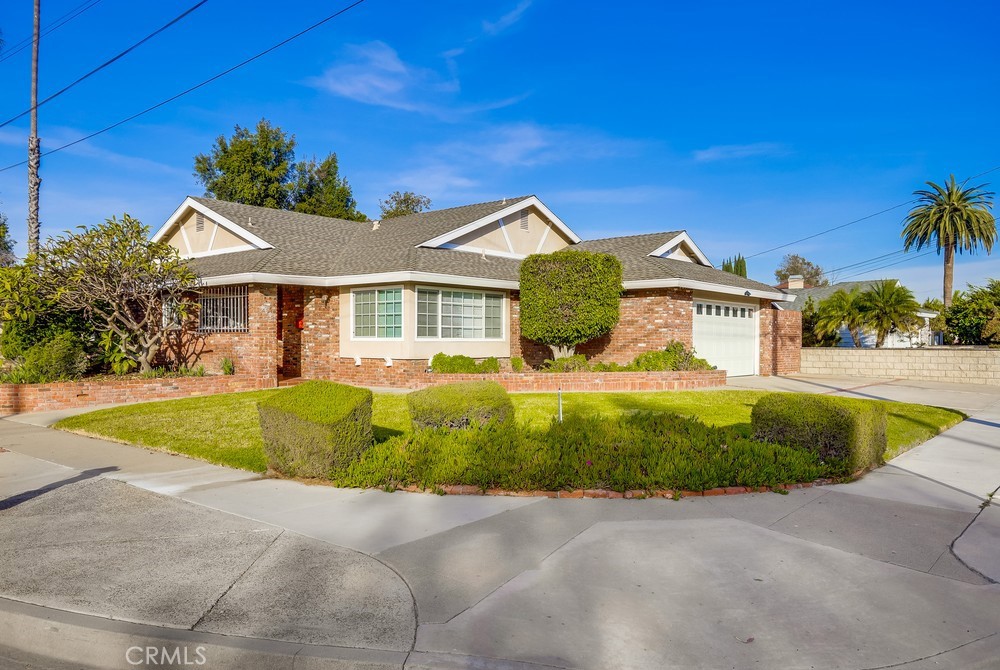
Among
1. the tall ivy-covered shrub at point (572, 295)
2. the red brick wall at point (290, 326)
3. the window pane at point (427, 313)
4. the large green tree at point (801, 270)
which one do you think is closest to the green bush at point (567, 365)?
the tall ivy-covered shrub at point (572, 295)

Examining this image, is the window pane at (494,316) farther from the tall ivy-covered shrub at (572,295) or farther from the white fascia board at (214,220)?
the white fascia board at (214,220)

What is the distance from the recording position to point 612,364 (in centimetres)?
1794

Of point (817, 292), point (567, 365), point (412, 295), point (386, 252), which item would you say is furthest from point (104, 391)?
point (817, 292)

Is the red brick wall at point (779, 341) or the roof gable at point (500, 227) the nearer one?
the roof gable at point (500, 227)

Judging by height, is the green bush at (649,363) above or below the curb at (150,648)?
above

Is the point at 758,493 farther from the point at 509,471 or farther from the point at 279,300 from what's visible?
the point at 279,300

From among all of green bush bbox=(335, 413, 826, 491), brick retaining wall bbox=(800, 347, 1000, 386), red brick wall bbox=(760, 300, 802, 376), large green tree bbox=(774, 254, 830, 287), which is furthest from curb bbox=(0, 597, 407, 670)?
large green tree bbox=(774, 254, 830, 287)

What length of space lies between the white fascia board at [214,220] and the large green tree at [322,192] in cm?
1899

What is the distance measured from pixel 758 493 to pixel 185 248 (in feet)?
69.9

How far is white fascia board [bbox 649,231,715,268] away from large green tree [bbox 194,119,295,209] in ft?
91.2

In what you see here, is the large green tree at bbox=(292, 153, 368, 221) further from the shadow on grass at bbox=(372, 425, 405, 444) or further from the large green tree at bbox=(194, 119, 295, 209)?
the shadow on grass at bbox=(372, 425, 405, 444)

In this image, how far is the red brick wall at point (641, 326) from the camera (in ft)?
60.7

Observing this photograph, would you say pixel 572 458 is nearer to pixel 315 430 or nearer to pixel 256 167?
pixel 315 430

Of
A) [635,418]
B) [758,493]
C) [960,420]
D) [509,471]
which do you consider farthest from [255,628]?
[960,420]
